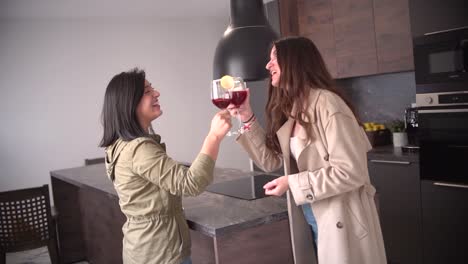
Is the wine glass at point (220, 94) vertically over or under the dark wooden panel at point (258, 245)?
over

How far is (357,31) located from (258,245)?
2.51m

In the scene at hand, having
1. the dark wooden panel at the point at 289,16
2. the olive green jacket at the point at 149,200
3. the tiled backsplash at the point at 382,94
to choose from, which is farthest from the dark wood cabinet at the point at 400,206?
the olive green jacket at the point at 149,200

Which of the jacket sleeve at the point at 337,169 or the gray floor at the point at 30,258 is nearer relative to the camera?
the jacket sleeve at the point at 337,169

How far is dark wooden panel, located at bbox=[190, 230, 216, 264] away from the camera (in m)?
1.61

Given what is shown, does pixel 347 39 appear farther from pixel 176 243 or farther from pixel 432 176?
pixel 176 243

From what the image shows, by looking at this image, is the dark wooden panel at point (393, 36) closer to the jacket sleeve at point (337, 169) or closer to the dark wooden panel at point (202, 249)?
the jacket sleeve at point (337, 169)

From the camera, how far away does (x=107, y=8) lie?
4246 millimetres

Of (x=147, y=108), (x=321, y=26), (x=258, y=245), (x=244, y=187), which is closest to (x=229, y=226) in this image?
(x=258, y=245)

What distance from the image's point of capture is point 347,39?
3633 millimetres

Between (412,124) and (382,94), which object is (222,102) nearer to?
(412,124)

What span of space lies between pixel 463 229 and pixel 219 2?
3.14 meters

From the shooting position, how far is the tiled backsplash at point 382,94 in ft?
11.6

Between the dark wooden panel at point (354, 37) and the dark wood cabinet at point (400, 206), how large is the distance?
2.84ft

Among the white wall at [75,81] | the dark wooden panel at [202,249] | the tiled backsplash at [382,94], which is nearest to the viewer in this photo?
the dark wooden panel at [202,249]
